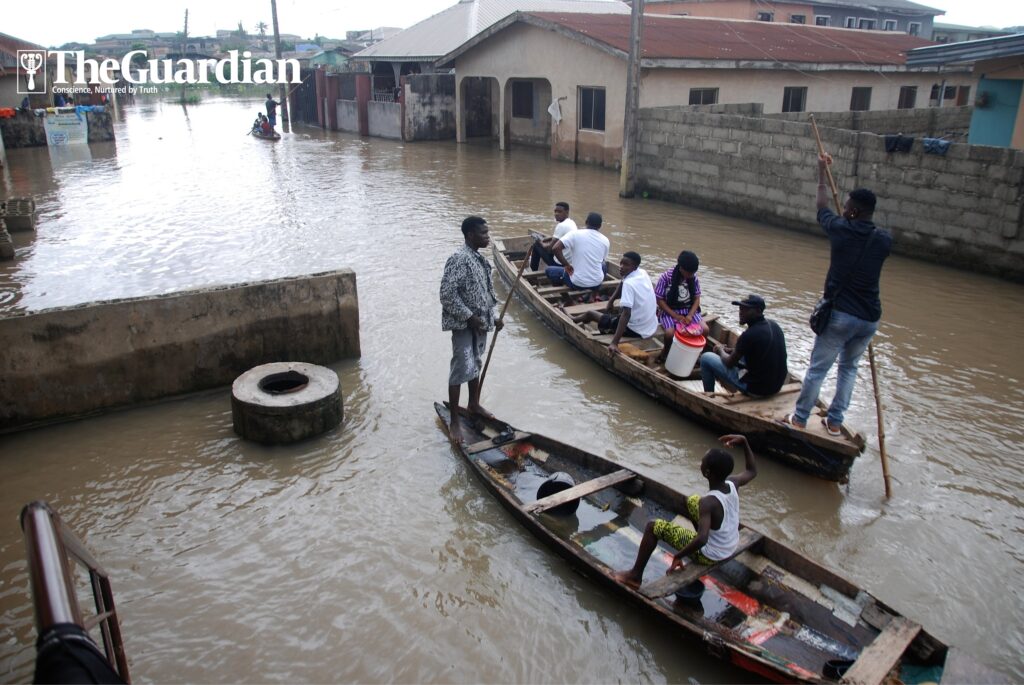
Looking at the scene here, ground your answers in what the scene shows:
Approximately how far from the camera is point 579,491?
217 inches

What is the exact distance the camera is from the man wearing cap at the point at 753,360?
255 inches

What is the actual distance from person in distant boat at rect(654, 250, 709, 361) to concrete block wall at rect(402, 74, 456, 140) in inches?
878

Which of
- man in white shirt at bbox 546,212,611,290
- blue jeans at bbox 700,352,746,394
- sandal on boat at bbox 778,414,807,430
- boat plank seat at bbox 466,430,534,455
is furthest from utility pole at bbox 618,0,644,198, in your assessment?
boat plank seat at bbox 466,430,534,455

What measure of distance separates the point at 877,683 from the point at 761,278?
882 centimetres

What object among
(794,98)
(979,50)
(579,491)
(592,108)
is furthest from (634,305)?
(794,98)

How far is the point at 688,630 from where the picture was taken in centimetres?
422

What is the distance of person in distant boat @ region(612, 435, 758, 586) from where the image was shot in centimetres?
446

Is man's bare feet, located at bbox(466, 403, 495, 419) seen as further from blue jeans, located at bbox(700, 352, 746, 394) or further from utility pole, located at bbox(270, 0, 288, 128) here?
utility pole, located at bbox(270, 0, 288, 128)

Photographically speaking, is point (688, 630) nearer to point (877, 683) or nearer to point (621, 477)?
point (877, 683)

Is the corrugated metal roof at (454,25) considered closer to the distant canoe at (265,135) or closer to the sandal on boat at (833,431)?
the distant canoe at (265,135)

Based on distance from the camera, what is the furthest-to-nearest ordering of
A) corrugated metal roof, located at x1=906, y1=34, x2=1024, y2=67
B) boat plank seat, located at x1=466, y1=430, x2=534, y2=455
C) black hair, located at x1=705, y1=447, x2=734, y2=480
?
corrugated metal roof, located at x1=906, y1=34, x2=1024, y2=67
boat plank seat, located at x1=466, y1=430, x2=534, y2=455
black hair, located at x1=705, y1=447, x2=734, y2=480

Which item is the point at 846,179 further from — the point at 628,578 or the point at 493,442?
the point at 628,578

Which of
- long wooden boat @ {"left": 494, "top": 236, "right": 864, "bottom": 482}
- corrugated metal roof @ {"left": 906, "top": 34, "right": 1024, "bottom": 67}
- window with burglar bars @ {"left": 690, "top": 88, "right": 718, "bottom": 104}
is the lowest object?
long wooden boat @ {"left": 494, "top": 236, "right": 864, "bottom": 482}

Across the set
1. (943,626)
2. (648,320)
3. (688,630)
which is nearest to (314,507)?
(688,630)
